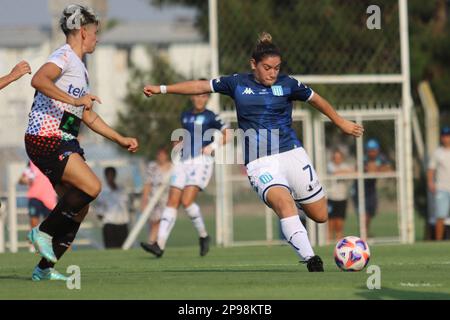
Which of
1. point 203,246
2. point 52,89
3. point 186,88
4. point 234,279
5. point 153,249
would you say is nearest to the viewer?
point 52,89

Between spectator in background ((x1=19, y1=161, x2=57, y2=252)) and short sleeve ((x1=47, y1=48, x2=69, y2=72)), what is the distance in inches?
385

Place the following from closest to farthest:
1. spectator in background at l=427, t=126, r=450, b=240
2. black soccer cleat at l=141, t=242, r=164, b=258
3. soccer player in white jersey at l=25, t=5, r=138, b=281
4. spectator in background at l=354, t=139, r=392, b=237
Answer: soccer player in white jersey at l=25, t=5, r=138, b=281, black soccer cleat at l=141, t=242, r=164, b=258, spectator in background at l=427, t=126, r=450, b=240, spectator in background at l=354, t=139, r=392, b=237

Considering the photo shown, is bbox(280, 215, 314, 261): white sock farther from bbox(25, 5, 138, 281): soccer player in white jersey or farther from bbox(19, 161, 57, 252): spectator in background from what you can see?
bbox(19, 161, 57, 252): spectator in background

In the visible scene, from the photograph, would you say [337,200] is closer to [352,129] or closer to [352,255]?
[352,129]

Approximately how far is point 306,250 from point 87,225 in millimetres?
11854

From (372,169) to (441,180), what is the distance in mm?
1233

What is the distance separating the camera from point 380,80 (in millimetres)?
20359

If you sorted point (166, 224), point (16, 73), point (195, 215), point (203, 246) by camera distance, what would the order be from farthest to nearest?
1. point (195, 215)
2. point (166, 224)
3. point (203, 246)
4. point (16, 73)

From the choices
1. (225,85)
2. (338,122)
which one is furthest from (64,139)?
(338,122)

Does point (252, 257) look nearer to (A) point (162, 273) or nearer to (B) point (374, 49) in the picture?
(A) point (162, 273)

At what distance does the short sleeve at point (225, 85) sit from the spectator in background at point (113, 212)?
9896 mm

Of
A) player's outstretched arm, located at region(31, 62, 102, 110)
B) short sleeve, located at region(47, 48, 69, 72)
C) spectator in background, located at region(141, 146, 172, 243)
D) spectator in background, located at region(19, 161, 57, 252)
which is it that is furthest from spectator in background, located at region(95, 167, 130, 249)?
player's outstretched arm, located at region(31, 62, 102, 110)

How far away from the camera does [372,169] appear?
68.5 ft

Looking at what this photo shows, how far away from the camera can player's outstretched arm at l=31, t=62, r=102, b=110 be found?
32.2 ft
